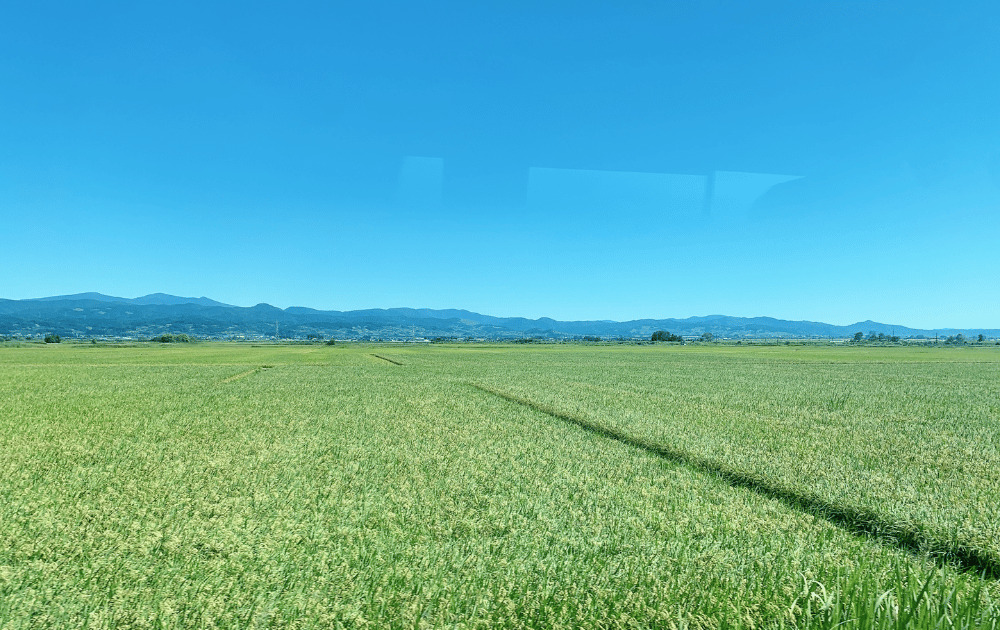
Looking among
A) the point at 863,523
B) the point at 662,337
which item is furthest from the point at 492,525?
the point at 662,337

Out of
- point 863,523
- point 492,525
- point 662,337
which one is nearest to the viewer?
point 492,525

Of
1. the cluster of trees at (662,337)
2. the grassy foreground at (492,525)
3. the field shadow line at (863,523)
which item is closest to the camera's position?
the grassy foreground at (492,525)

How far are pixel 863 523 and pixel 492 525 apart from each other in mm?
3871

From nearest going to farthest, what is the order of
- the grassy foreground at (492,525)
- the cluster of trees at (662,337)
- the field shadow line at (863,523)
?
1. the grassy foreground at (492,525)
2. the field shadow line at (863,523)
3. the cluster of trees at (662,337)

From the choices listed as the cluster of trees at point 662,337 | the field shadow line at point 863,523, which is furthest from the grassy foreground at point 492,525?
the cluster of trees at point 662,337

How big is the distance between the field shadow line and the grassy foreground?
0.03 metres

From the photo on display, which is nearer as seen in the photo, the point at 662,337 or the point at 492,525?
the point at 492,525

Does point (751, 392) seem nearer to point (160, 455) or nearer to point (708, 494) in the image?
point (708, 494)

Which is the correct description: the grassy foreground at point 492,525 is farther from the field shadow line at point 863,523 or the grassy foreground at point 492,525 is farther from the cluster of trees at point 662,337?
the cluster of trees at point 662,337

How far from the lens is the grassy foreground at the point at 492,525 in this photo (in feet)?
10.6

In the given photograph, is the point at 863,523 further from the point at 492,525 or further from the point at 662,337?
the point at 662,337

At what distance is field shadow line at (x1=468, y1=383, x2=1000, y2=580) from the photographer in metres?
4.27

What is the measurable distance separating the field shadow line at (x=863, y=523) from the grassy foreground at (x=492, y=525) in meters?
0.03

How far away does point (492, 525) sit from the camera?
4754mm
